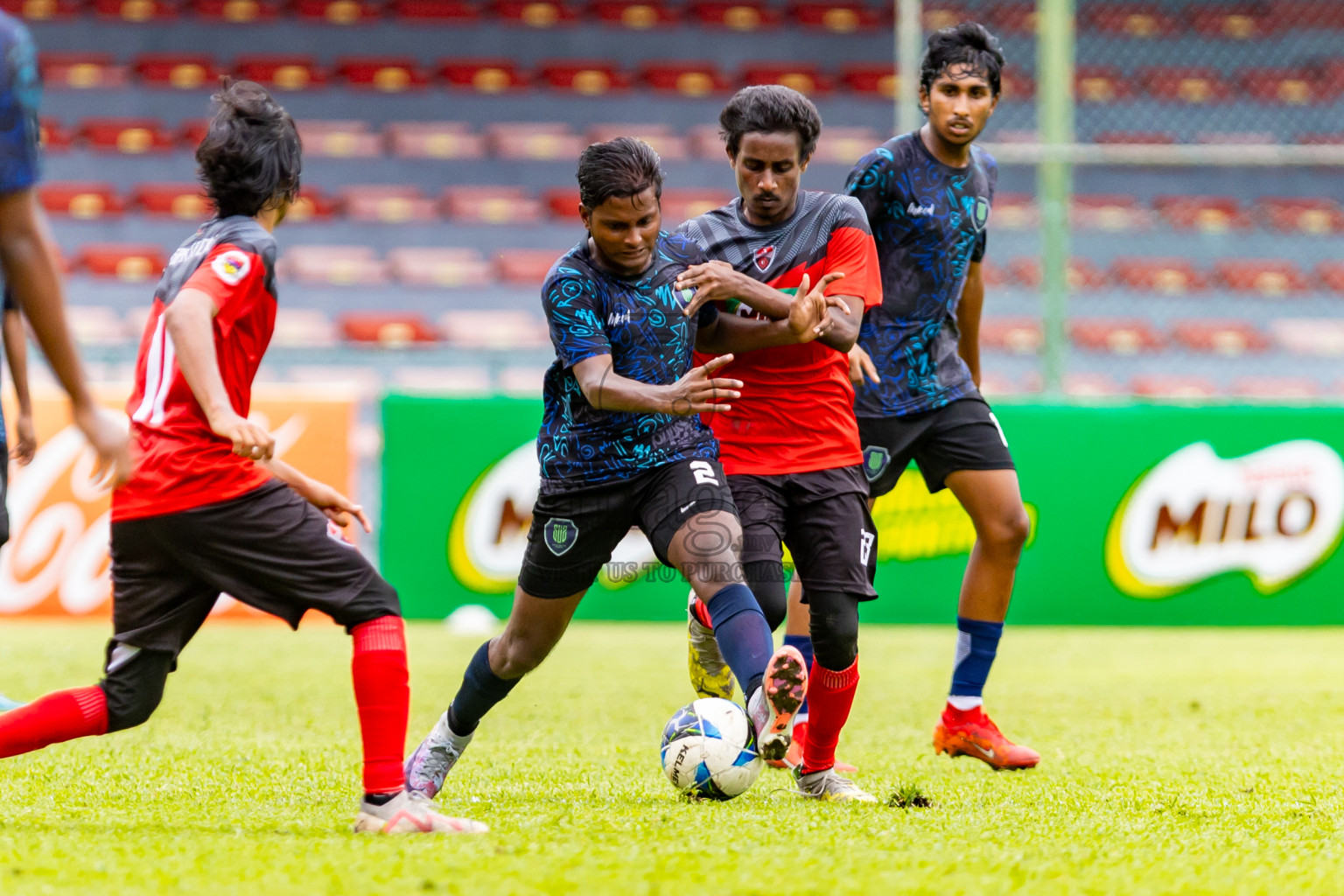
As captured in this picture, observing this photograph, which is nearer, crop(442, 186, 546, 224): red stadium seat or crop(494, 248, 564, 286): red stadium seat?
crop(494, 248, 564, 286): red stadium seat

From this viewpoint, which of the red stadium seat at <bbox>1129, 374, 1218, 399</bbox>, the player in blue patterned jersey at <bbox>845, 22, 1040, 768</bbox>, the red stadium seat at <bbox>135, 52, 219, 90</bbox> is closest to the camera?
the player in blue patterned jersey at <bbox>845, 22, 1040, 768</bbox>


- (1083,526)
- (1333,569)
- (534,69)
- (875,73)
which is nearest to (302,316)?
(534,69)

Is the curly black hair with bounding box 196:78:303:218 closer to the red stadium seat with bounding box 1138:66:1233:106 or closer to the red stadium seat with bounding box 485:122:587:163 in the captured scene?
the red stadium seat with bounding box 485:122:587:163

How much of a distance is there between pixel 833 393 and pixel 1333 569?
591cm

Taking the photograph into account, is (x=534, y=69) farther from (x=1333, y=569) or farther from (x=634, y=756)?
(x=634, y=756)

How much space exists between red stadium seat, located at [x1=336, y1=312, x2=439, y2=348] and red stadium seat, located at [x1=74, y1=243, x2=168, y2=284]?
79.5 inches

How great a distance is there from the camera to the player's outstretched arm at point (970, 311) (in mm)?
4812

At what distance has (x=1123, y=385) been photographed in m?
14.4

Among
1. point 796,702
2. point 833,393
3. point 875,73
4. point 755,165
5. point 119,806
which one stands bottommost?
point 119,806

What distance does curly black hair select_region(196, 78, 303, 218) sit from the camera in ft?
10.0

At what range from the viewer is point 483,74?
17.5m

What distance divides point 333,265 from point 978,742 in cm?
1232

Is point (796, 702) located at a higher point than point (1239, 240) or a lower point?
lower

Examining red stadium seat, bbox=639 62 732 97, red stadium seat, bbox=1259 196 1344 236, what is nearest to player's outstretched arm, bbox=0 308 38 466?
red stadium seat, bbox=639 62 732 97
